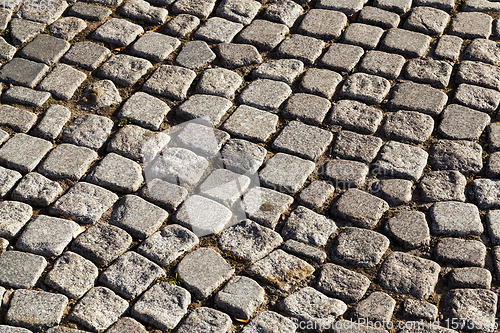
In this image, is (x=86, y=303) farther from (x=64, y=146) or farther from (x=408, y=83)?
(x=408, y=83)

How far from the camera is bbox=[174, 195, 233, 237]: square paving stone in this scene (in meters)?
2.82

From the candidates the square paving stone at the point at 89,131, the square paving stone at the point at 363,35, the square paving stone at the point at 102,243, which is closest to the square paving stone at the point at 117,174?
the square paving stone at the point at 89,131

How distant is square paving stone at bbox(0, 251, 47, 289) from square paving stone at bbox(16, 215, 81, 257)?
47mm

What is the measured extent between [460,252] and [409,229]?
27 centimetres

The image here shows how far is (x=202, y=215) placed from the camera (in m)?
2.88

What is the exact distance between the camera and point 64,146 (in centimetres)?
319

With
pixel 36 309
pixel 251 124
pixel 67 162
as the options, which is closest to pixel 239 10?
pixel 251 124

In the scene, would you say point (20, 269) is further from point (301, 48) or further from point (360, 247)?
point (301, 48)

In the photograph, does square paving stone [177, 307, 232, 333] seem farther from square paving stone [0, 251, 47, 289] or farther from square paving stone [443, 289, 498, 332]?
square paving stone [443, 289, 498, 332]

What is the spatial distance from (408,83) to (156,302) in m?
2.21

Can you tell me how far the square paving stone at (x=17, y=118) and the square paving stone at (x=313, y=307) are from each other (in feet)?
6.41

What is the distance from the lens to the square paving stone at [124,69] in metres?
3.62

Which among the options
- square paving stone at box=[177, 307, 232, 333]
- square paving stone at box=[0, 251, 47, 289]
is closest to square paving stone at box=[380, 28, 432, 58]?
square paving stone at box=[177, 307, 232, 333]

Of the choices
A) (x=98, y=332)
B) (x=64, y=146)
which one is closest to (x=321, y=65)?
(x=64, y=146)
